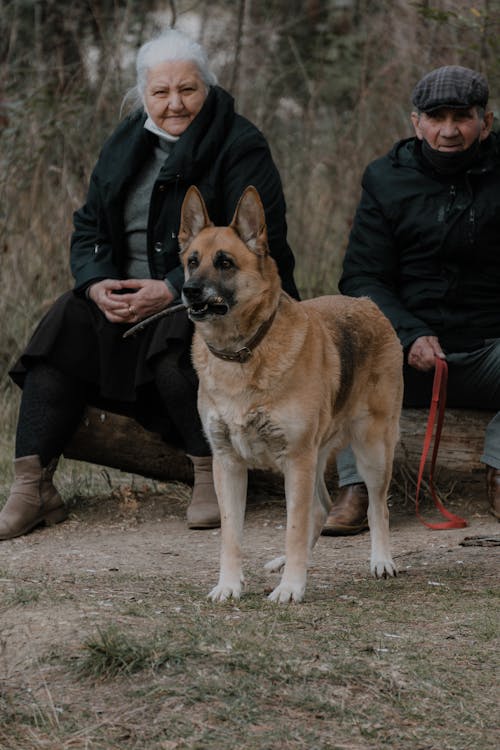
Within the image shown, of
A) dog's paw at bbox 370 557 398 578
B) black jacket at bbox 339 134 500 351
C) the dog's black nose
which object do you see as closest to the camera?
the dog's black nose

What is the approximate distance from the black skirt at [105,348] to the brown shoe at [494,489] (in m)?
1.55

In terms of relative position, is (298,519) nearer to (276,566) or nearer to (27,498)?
(276,566)

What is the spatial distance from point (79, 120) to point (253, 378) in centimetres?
453

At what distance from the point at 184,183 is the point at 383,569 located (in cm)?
210

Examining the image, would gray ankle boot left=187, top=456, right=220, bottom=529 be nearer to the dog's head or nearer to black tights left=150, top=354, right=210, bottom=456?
black tights left=150, top=354, right=210, bottom=456

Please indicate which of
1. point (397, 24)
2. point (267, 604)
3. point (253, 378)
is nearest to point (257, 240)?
point (253, 378)

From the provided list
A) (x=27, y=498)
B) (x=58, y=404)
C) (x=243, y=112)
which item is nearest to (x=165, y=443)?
(x=58, y=404)

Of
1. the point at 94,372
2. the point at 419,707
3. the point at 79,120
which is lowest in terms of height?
the point at 419,707

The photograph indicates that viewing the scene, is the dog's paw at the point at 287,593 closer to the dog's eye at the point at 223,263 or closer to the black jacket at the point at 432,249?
the dog's eye at the point at 223,263

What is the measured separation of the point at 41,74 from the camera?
30.5ft

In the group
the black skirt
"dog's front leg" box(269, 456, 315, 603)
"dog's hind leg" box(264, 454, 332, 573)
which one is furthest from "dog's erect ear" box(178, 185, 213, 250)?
the black skirt

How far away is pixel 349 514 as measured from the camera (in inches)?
222

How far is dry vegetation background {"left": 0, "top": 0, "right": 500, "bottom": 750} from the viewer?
296 centimetres

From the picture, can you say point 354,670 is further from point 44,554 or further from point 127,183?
point 127,183
